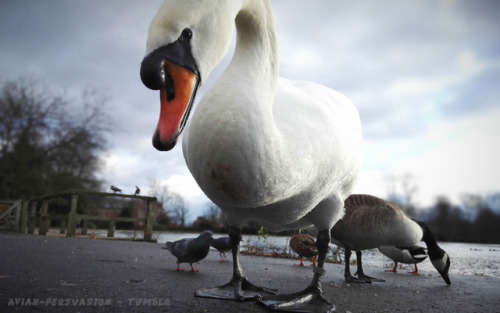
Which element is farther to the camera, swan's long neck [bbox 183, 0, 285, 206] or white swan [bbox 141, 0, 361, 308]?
swan's long neck [bbox 183, 0, 285, 206]

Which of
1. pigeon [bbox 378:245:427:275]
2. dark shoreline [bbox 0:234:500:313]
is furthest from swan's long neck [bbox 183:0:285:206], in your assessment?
pigeon [bbox 378:245:427:275]

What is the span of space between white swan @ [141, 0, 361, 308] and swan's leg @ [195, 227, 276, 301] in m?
0.37

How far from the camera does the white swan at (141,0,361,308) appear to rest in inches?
63.1

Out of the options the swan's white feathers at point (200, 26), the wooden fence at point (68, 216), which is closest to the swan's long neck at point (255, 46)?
the swan's white feathers at point (200, 26)

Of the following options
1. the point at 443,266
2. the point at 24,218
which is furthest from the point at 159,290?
the point at 24,218

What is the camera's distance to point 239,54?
2.21 m

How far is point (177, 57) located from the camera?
1604mm

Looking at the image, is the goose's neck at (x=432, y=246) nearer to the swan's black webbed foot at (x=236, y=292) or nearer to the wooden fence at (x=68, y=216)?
the swan's black webbed foot at (x=236, y=292)

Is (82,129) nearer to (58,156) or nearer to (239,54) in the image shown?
(58,156)

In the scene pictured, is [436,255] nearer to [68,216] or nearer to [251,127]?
[251,127]

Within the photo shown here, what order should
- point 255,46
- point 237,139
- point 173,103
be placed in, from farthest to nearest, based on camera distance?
point 255,46, point 237,139, point 173,103

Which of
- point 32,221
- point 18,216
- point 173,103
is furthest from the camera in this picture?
point 18,216

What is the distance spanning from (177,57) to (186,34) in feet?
0.45

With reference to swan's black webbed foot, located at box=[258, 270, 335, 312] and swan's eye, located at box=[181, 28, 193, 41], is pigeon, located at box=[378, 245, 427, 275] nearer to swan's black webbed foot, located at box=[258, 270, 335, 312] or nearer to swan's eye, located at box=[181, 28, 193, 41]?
swan's black webbed foot, located at box=[258, 270, 335, 312]
